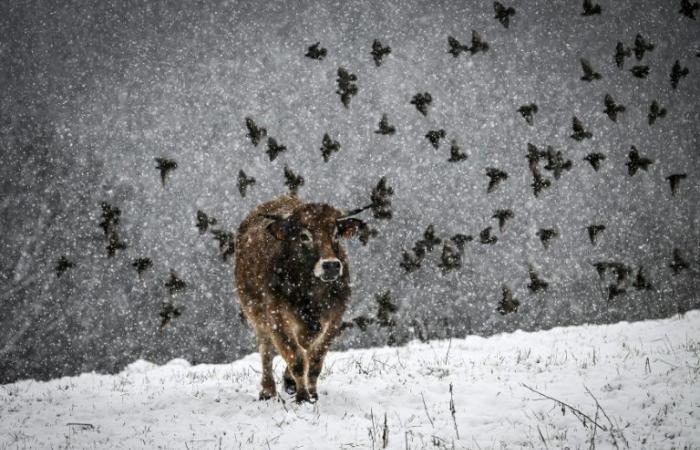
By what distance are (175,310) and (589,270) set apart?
15.2 metres

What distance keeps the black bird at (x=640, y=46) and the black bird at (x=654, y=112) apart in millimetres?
1841

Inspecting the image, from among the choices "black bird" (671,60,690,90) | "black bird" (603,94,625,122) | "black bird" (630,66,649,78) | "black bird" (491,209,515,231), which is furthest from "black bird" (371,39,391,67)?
"black bird" (671,60,690,90)

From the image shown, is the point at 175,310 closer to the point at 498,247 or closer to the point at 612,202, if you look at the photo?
the point at 498,247

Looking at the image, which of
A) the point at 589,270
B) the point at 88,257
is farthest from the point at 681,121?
the point at 88,257

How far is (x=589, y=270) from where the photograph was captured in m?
19.3

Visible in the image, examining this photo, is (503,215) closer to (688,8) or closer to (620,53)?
(620,53)

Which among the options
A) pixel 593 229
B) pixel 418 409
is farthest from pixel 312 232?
pixel 593 229

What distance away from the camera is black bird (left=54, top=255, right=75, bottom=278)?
1756cm

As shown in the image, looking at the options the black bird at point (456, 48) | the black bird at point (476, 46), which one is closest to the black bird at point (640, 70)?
the black bird at point (476, 46)

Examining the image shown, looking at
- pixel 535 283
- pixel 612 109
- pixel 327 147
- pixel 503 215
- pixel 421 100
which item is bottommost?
pixel 535 283

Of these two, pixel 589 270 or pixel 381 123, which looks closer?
pixel 381 123

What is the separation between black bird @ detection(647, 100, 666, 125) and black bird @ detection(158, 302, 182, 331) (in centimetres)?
1782

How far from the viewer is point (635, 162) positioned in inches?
676

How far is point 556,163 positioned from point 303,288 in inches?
503
